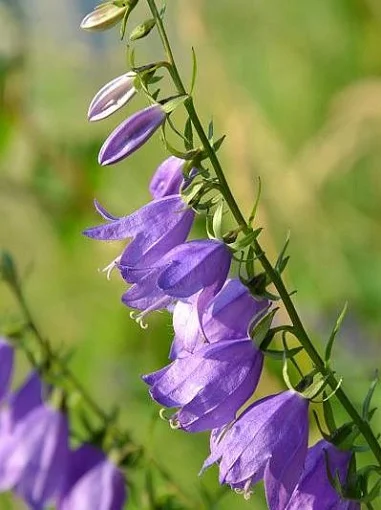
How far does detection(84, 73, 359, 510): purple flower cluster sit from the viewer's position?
1197 mm

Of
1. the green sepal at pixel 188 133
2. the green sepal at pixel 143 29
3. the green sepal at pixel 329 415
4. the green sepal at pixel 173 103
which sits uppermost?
the green sepal at pixel 143 29

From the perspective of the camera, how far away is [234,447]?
1191mm

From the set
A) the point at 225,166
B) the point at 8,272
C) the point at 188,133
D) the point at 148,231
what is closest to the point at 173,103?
the point at 188,133

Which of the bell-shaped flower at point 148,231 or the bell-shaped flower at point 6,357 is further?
the bell-shaped flower at point 6,357

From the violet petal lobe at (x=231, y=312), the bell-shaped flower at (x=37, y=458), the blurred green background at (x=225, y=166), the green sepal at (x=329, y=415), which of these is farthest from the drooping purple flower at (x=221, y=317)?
the bell-shaped flower at (x=37, y=458)

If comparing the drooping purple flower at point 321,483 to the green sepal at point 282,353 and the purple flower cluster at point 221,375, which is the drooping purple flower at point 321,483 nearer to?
the purple flower cluster at point 221,375

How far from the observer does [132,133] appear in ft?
4.20

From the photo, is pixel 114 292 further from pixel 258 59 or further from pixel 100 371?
pixel 258 59

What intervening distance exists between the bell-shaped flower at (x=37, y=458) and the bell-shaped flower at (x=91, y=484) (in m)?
0.02

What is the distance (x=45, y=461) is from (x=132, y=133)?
796mm

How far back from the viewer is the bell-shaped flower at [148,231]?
125 cm

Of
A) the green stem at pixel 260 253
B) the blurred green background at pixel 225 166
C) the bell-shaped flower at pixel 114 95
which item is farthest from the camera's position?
the blurred green background at pixel 225 166

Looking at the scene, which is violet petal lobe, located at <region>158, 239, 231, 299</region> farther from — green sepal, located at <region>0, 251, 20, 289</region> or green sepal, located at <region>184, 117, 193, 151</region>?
green sepal, located at <region>0, 251, 20, 289</region>

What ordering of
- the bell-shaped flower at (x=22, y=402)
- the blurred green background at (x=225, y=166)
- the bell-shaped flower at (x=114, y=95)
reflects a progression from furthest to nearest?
1. the blurred green background at (x=225, y=166)
2. the bell-shaped flower at (x=22, y=402)
3. the bell-shaped flower at (x=114, y=95)
